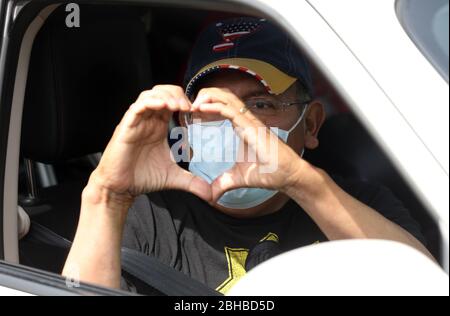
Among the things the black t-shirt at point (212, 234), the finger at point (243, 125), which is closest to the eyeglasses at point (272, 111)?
the black t-shirt at point (212, 234)

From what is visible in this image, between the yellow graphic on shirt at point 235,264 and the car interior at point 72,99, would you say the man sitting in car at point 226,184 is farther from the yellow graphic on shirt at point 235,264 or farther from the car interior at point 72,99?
the car interior at point 72,99

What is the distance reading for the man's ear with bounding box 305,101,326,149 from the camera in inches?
92.8

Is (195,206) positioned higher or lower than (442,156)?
lower

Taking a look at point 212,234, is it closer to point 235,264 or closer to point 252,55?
point 235,264

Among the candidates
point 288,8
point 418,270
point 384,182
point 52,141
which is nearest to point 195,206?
point 52,141

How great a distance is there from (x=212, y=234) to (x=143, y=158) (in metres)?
0.43

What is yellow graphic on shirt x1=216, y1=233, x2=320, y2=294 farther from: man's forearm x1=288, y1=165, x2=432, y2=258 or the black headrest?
the black headrest

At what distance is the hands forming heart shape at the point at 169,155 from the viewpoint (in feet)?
5.51

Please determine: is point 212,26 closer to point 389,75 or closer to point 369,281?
point 389,75

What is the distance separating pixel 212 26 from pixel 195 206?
511 mm

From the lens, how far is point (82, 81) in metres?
2.39

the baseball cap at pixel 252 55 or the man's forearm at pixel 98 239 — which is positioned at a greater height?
the baseball cap at pixel 252 55

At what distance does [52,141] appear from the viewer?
7.67 ft

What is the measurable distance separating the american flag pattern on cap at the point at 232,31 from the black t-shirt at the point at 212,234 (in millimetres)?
422
